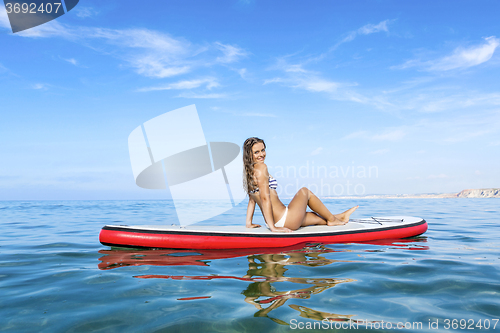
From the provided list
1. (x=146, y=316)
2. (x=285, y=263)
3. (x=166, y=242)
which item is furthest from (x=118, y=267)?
(x=285, y=263)

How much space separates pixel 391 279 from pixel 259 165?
2.47 metres

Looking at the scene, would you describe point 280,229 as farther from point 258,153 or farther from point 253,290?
point 253,290

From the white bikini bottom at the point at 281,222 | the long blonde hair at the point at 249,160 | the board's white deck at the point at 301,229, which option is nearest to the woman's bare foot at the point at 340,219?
the board's white deck at the point at 301,229

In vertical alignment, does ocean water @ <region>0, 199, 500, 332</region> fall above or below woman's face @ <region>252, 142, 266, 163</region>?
below

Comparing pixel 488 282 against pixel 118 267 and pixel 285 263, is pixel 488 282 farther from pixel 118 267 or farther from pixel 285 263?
pixel 118 267

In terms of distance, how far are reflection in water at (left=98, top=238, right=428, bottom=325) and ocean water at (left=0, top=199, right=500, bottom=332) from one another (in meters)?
0.01

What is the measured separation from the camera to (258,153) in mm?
4984

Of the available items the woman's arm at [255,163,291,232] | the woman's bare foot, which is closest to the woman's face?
the woman's arm at [255,163,291,232]

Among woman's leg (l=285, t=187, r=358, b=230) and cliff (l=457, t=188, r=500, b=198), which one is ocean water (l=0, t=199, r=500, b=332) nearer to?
woman's leg (l=285, t=187, r=358, b=230)

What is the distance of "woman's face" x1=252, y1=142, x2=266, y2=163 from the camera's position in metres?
4.98

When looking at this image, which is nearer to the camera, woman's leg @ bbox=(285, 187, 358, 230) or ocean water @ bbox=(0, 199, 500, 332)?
ocean water @ bbox=(0, 199, 500, 332)

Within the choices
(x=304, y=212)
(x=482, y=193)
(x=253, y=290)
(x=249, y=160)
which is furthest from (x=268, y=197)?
(x=482, y=193)

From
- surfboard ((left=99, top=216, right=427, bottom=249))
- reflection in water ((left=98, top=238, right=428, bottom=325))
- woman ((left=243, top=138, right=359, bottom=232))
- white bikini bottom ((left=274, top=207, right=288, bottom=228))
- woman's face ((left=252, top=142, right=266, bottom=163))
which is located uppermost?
woman's face ((left=252, top=142, right=266, bottom=163))

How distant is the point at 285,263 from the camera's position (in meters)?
3.96
